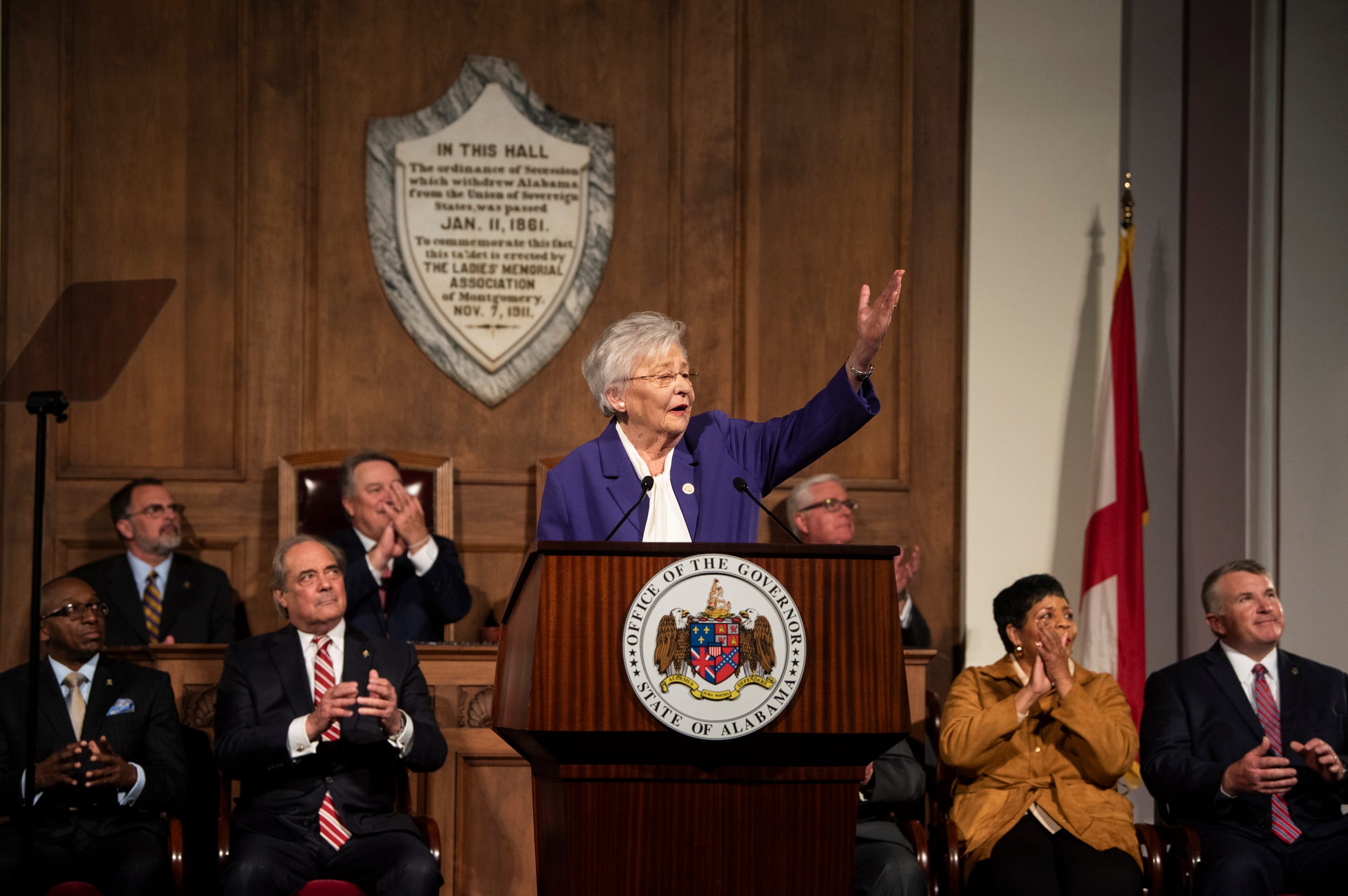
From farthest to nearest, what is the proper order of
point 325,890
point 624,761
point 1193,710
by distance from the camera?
point 1193,710, point 325,890, point 624,761

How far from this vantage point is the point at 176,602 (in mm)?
5129

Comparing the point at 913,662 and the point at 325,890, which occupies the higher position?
the point at 913,662

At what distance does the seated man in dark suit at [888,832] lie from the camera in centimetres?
380

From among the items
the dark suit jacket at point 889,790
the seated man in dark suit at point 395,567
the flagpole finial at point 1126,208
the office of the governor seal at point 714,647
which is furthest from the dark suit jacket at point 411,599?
the flagpole finial at point 1126,208

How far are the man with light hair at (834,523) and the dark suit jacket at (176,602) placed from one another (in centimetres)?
226

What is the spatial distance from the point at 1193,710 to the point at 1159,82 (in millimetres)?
2987

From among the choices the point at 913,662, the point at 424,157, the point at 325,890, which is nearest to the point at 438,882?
the point at 325,890

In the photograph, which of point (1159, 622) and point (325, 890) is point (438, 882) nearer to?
point (325, 890)

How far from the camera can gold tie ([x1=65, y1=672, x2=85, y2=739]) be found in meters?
3.91

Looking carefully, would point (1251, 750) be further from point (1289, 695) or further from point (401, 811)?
point (401, 811)

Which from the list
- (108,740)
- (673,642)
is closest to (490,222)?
(108,740)

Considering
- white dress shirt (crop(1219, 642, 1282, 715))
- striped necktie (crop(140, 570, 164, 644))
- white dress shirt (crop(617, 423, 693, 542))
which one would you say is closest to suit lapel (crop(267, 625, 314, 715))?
striped necktie (crop(140, 570, 164, 644))

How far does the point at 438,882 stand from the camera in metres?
3.65

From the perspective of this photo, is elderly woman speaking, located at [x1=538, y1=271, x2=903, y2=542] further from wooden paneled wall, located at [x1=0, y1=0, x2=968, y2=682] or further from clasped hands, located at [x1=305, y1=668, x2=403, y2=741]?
wooden paneled wall, located at [x1=0, y1=0, x2=968, y2=682]
